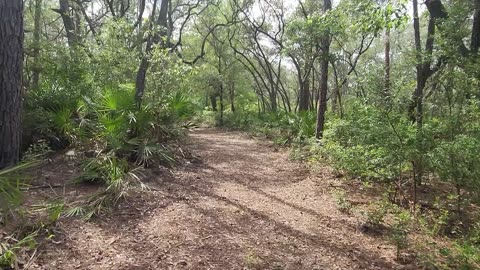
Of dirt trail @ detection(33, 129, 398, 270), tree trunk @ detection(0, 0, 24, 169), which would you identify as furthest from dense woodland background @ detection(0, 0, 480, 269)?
dirt trail @ detection(33, 129, 398, 270)

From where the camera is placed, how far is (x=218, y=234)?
392 cm

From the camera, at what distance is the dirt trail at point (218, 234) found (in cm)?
329

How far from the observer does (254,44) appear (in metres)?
21.7

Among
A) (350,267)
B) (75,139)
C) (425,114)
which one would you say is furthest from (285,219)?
(75,139)

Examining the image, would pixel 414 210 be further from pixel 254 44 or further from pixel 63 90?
pixel 254 44

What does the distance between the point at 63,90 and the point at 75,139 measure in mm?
1411

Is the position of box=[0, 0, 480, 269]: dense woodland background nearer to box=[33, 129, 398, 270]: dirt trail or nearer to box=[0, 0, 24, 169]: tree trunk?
box=[0, 0, 24, 169]: tree trunk

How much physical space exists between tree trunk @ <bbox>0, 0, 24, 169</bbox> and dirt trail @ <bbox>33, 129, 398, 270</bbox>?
2.12m

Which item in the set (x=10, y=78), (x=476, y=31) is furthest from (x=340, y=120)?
(x=10, y=78)

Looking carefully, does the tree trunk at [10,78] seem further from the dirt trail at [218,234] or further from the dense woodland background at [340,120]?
the dirt trail at [218,234]

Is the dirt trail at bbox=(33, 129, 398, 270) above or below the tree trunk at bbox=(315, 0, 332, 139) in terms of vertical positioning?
below

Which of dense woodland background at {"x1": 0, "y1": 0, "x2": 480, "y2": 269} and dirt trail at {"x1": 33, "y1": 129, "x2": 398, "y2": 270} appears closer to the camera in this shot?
dirt trail at {"x1": 33, "y1": 129, "x2": 398, "y2": 270}

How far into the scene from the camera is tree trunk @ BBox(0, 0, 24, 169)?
4.65 metres

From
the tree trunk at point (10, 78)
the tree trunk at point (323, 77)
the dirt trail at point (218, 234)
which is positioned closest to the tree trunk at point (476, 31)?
the tree trunk at point (323, 77)
